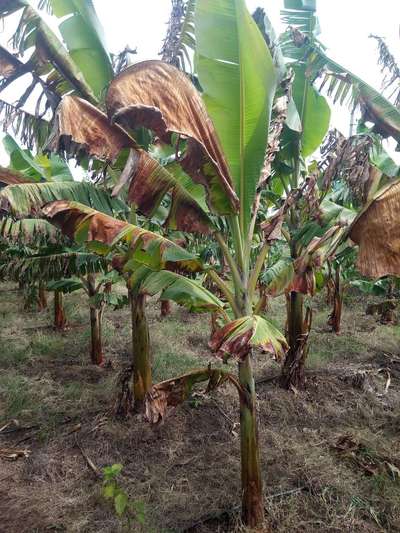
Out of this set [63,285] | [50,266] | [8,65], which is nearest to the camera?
[8,65]

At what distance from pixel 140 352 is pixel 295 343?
2118mm

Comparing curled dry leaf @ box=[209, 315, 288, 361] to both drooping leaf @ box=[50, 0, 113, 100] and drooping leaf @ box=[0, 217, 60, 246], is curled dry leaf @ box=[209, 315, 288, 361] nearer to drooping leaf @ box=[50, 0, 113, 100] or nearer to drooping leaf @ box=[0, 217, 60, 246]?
drooping leaf @ box=[0, 217, 60, 246]

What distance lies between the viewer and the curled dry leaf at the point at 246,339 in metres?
2.10

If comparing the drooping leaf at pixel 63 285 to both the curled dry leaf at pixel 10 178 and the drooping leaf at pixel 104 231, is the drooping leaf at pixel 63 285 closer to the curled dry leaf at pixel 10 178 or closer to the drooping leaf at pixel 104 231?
the curled dry leaf at pixel 10 178

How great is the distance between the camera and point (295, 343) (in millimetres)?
4922

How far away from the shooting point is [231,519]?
9.39 ft

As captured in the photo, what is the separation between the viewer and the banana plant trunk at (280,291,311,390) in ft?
16.2

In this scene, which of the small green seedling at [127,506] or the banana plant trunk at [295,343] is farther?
the banana plant trunk at [295,343]

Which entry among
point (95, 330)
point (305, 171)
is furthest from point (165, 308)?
point (305, 171)

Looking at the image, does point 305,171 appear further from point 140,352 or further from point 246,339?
point 246,339

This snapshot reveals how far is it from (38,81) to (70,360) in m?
4.78

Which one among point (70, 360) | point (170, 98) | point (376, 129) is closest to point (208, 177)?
point (170, 98)

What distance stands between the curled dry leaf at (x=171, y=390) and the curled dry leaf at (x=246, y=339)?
1.54 ft

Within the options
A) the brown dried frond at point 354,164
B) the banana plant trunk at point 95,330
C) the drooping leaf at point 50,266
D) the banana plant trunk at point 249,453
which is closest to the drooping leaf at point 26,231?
the drooping leaf at point 50,266
